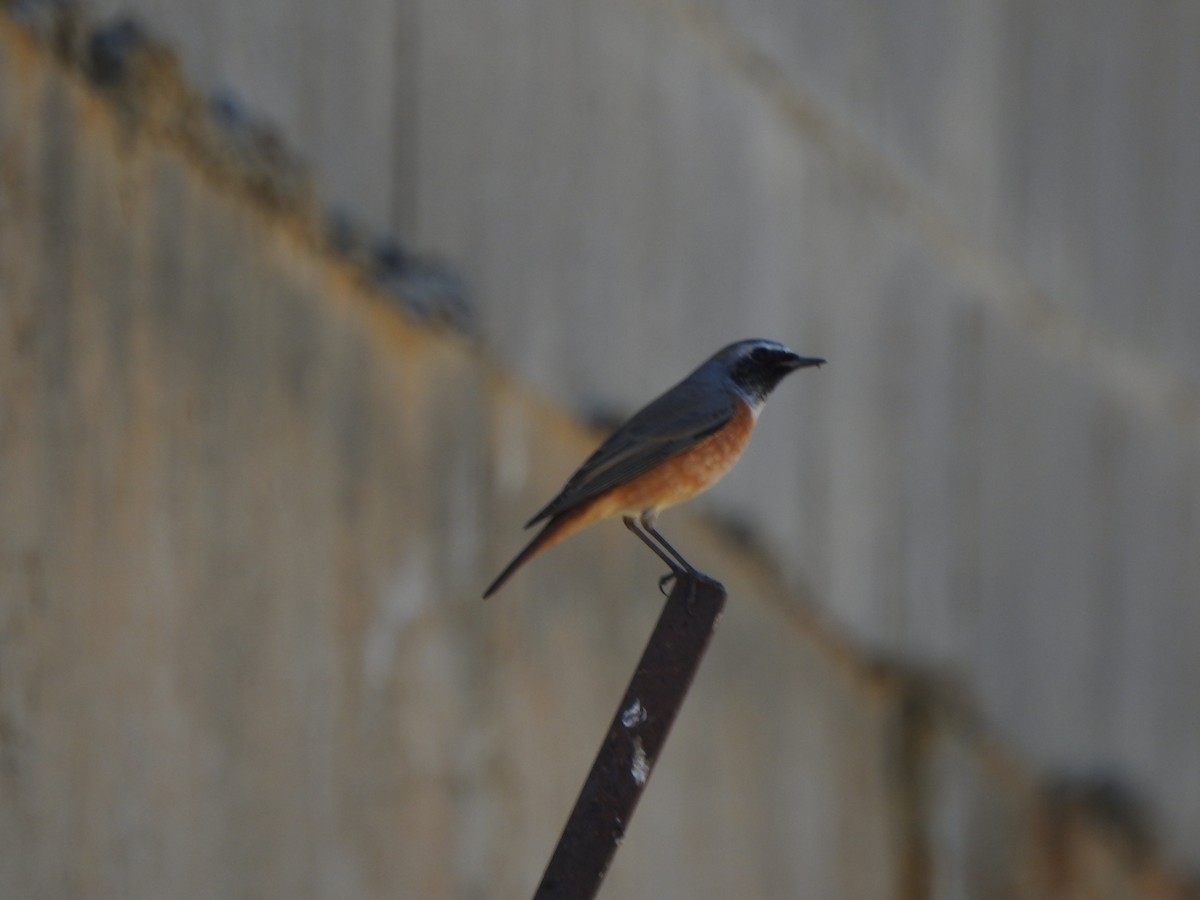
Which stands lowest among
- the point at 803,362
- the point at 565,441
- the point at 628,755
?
the point at 628,755

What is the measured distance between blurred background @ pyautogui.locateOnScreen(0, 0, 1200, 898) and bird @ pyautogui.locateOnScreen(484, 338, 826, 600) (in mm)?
971

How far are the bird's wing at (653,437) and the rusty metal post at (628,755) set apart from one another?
191 cm

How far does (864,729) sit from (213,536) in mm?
4167

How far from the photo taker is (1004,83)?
1070 centimetres

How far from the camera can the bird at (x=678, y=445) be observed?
206 inches

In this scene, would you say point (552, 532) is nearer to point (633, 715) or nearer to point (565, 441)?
point (633, 715)

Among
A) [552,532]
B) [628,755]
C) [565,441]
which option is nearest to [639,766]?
[628,755]

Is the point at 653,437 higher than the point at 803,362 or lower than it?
lower

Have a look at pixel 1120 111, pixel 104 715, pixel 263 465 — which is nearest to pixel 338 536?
pixel 263 465

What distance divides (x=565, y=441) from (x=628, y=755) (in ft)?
13.7

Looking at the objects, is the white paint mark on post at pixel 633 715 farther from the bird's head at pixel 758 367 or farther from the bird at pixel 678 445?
the bird's head at pixel 758 367

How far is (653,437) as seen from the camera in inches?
212

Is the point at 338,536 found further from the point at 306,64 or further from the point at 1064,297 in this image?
the point at 1064,297

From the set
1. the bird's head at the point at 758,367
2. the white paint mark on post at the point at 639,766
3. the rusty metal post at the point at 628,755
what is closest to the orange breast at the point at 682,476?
the bird's head at the point at 758,367
